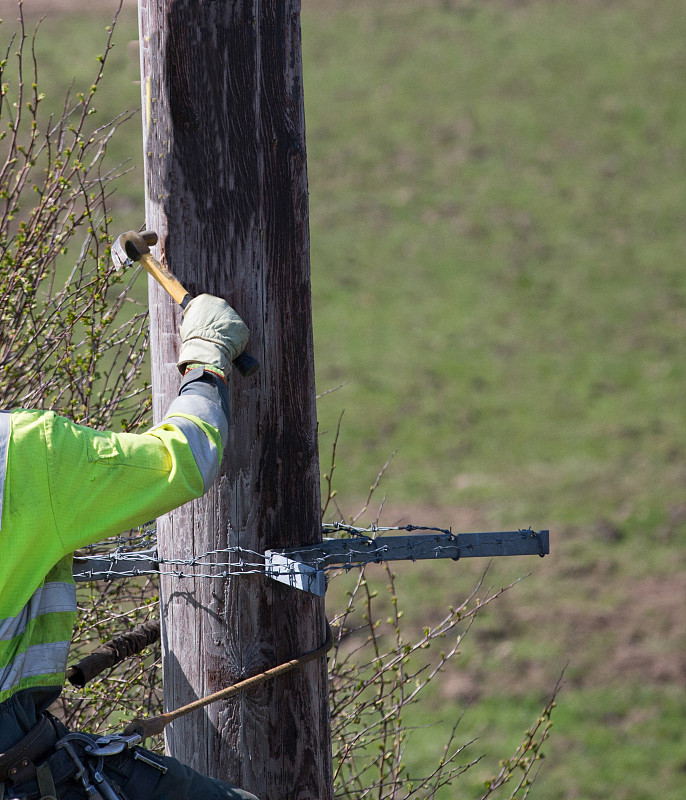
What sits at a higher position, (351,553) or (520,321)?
(520,321)

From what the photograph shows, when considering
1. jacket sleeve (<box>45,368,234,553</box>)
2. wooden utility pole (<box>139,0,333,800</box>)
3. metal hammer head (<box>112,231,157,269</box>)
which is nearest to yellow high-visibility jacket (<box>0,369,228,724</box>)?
jacket sleeve (<box>45,368,234,553</box>)

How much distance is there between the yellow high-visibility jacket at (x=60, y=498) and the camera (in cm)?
206

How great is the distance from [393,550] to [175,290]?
0.81 meters

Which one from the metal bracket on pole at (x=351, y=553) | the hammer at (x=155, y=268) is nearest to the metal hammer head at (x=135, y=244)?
the hammer at (x=155, y=268)

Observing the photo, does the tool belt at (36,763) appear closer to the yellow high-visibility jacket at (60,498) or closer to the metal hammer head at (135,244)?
the yellow high-visibility jacket at (60,498)

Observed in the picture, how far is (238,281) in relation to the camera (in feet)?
8.37

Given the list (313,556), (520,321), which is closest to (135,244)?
Result: (313,556)

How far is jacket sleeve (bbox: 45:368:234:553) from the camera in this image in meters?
2.10

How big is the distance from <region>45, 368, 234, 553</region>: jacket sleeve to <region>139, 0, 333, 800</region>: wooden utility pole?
330 millimetres

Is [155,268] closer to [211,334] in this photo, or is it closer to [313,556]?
[211,334]

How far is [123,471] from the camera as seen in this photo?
2.15 meters

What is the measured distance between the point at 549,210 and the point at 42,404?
15.1m

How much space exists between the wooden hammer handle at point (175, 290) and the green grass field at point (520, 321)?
5.75 m

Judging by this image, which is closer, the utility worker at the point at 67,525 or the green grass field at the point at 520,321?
the utility worker at the point at 67,525
